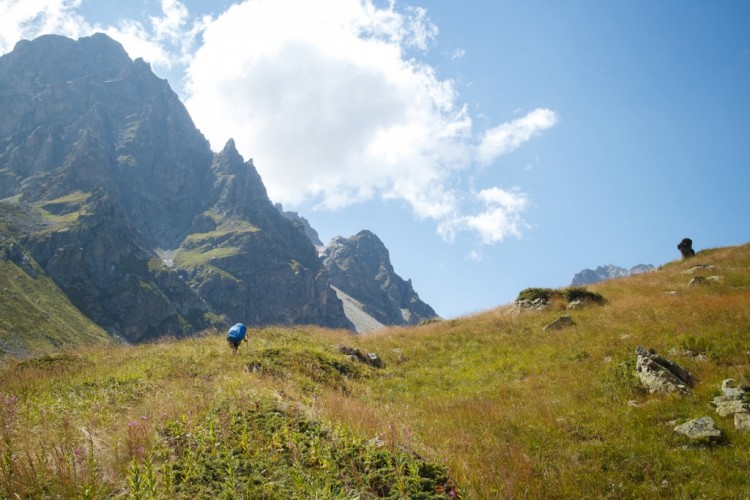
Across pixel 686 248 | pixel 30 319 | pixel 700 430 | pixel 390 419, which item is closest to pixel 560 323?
pixel 700 430

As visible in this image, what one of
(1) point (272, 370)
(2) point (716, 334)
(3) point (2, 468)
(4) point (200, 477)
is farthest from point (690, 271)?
Result: (3) point (2, 468)

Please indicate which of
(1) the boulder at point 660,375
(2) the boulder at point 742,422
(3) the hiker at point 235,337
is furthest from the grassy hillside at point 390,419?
(3) the hiker at point 235,337

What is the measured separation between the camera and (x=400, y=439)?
7297 mm

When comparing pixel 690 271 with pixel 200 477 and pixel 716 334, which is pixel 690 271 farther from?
pixel 200 477

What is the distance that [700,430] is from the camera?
8.73m

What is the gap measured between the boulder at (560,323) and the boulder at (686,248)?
81.1 feet

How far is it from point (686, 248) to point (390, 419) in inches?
1597

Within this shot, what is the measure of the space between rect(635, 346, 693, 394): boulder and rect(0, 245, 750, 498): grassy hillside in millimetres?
319

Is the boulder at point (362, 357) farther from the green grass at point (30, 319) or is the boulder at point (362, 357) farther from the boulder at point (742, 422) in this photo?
the green grass at point (30, 319)

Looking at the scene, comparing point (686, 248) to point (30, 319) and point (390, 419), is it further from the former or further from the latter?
point (30, 319)

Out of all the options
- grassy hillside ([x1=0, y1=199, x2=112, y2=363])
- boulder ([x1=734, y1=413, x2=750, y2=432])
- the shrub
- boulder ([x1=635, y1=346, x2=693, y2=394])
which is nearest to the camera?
boulder ([x1=734, y1=413, x2=750, y2=432])

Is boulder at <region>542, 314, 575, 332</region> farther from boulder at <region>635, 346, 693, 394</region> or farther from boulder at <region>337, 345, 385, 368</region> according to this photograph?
boulder at <region>337, 345, 385, 368</region>

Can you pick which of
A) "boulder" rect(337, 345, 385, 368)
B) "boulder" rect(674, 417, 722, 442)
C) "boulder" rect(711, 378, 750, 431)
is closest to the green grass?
Result: "boulder" rect(337, 345, 385, 368)

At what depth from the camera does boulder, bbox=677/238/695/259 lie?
3788cm
